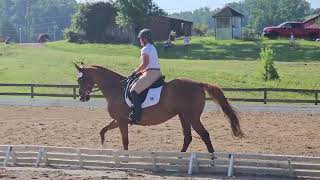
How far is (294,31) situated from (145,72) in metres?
47.3

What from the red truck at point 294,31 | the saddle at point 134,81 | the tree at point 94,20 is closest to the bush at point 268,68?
the saddle at point 134,81

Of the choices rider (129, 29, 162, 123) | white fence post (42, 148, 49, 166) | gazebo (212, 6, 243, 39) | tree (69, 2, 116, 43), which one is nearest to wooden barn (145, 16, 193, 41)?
tree (69, 2, 116, 43)

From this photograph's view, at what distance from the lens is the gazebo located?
59.7 m

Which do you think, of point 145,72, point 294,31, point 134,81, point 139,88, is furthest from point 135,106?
point 294,31

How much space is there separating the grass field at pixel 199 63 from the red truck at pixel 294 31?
4360 mm

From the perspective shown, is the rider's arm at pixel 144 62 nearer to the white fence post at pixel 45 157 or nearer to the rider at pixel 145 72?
the rider at pixel 145 72

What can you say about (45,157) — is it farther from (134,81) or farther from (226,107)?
(226,107)

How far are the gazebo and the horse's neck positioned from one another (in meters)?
48.1

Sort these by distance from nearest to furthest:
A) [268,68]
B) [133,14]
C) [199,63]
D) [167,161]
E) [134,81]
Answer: [167,161], [134,81], [268,68], [199,63], [133,14]

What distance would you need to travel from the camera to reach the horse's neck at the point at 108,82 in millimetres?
11828

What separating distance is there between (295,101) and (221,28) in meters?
36.5

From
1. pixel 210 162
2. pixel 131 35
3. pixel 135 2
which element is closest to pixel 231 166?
pixel 210 162

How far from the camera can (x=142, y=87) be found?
11.3m

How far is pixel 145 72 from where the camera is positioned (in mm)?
11266
